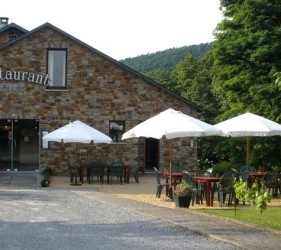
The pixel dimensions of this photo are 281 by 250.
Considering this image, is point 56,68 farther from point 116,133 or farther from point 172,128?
point 172,128

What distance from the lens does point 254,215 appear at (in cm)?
1370

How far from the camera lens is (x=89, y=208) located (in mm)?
14555

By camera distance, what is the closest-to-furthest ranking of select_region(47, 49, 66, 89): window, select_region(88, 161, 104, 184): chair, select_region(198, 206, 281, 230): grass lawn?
select_region(198, 206, 281, 230): grass lawn, select_region(88, 161, 104, 184): chair, select_region(47, 49, 66, 89): window

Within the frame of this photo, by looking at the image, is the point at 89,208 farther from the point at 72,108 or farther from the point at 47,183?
the point at 72,108

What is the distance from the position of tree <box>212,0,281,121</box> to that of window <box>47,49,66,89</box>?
6.64 meters

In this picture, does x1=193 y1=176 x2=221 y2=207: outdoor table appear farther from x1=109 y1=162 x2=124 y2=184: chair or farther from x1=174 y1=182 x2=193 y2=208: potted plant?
x1=109 y1=162 x2=124 y2=184: chair

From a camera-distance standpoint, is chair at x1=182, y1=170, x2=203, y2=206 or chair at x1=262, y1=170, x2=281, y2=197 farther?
chair at x1=262, y1=170, x2=281, y2=197

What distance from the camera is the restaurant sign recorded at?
2761 cm

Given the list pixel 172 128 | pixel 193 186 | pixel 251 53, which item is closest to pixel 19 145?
pixel 251 53

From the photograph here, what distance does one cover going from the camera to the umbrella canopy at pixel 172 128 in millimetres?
16906

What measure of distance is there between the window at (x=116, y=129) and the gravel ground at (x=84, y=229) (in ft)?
39.9

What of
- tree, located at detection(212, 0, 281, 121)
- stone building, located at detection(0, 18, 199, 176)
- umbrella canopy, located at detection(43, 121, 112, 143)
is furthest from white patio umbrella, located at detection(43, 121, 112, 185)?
tree, located at detection(212, 0, 281, 121)

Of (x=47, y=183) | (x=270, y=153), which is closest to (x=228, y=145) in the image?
(x=270, y=153)

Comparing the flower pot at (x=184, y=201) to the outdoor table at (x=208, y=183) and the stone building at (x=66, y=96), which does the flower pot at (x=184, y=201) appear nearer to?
the outdoor table at (x=208, y=183)
